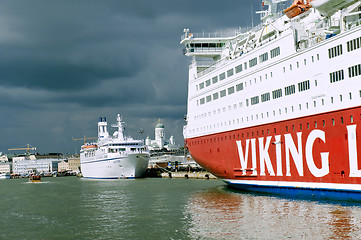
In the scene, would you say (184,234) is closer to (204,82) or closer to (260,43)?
(260,43)

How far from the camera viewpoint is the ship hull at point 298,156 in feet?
86.7

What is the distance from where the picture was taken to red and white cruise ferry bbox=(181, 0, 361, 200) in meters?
26.9

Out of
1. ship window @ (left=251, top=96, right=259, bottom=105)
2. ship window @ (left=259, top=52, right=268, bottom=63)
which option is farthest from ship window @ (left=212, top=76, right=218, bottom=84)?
ship window @ (left=259, top=52, right=268, bottom=63)

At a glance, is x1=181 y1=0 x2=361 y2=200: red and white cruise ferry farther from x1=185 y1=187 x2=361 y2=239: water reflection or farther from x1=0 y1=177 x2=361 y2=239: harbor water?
x1=0 y1=177 x2=361 y2=239: harbor water

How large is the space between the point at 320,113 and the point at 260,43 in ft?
36.9

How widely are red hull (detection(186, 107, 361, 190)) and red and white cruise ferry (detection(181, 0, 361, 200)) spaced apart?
0.06 m

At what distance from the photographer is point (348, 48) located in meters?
26.9

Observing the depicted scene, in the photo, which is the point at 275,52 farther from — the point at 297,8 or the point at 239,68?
the point at 239,68

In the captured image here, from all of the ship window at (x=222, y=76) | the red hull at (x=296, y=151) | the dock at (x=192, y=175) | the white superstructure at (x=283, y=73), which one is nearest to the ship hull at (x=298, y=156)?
the red hull at (x=296, y=151)

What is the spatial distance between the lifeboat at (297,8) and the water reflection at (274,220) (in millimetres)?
14000

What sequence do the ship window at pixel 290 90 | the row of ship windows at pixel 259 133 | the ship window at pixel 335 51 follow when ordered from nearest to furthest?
1. the row of ship windows at pixel 259 133
2. the ship window at pixel 335 51
3. the ship window at pixel 290 90

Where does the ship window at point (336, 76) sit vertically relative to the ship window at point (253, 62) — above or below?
below

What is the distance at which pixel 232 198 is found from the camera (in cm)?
3659

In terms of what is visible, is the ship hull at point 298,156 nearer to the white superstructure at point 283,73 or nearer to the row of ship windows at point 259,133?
the row of ship windows at point 259,133
